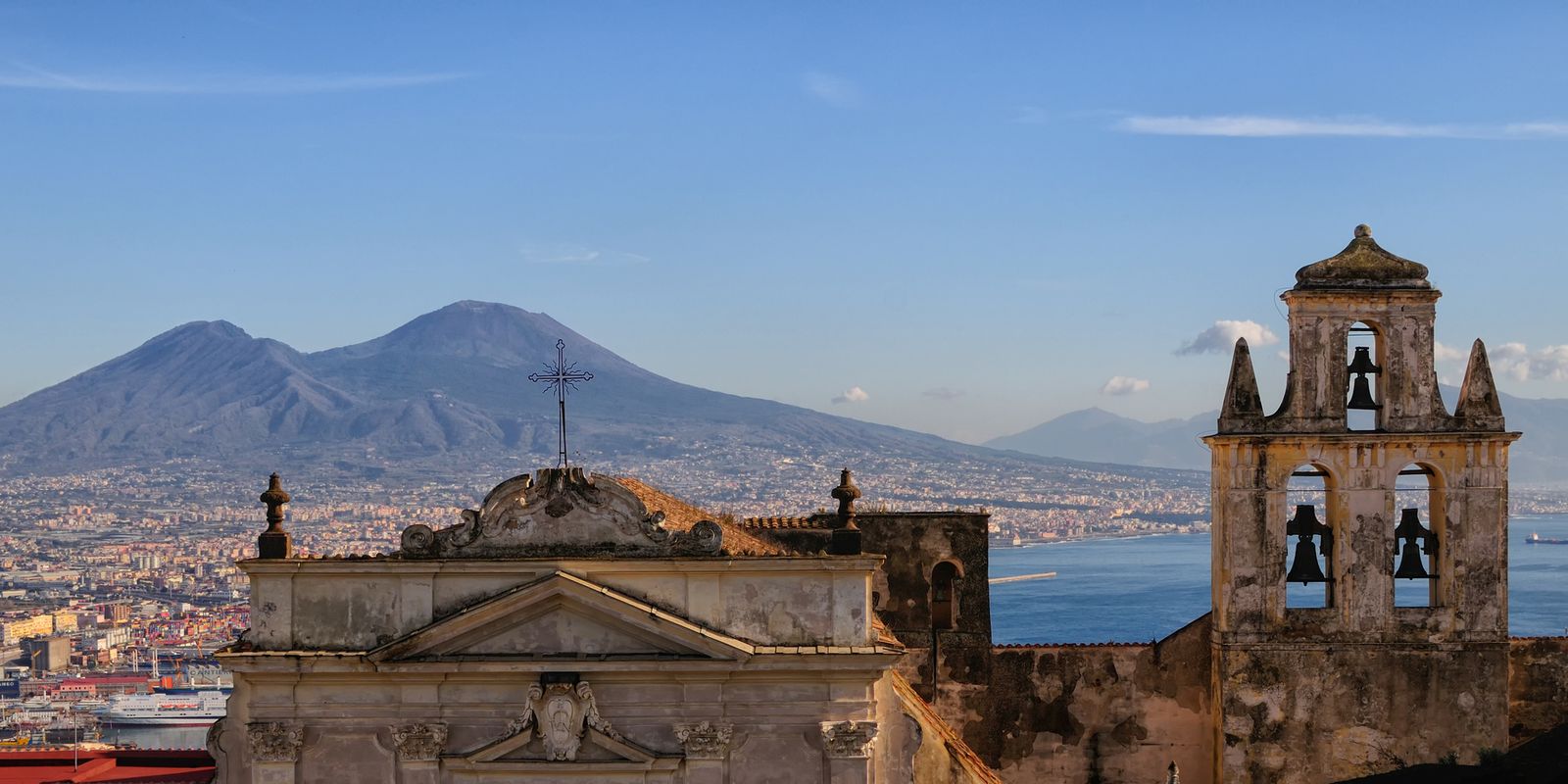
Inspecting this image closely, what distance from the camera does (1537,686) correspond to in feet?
62.0

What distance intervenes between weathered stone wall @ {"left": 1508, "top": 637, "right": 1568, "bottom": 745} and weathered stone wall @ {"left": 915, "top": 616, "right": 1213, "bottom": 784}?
128 inches

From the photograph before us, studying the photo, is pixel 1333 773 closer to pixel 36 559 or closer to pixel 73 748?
pixel 73 748

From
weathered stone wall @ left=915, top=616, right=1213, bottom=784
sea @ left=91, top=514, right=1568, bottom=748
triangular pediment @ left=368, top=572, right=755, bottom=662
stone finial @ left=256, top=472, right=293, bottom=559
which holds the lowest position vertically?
sea @ left=91, top=514, right=1568, bottom=748

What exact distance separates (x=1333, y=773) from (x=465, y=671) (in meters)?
8.90

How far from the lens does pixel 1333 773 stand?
1814cm

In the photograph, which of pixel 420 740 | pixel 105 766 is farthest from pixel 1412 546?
pixel 105 766

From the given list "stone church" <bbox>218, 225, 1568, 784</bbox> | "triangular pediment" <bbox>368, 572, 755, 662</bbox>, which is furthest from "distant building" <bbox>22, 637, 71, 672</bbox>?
"triangular pediment" <bbox>368, 572, 755, 662</bbox>

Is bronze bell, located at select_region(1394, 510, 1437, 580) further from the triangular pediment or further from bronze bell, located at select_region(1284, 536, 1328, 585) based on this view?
the triangular pediment

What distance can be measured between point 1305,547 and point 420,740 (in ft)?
30.6

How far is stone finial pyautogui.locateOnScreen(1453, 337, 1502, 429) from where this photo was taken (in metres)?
18.1

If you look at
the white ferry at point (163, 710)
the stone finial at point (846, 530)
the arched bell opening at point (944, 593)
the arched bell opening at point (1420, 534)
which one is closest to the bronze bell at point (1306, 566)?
the arched bell opening at point (1420, 534)

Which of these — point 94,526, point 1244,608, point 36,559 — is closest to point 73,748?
point 1244,608

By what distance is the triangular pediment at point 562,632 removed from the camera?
15.8m

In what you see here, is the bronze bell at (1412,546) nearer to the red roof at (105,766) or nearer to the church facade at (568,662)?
the church facade at (568,662)
